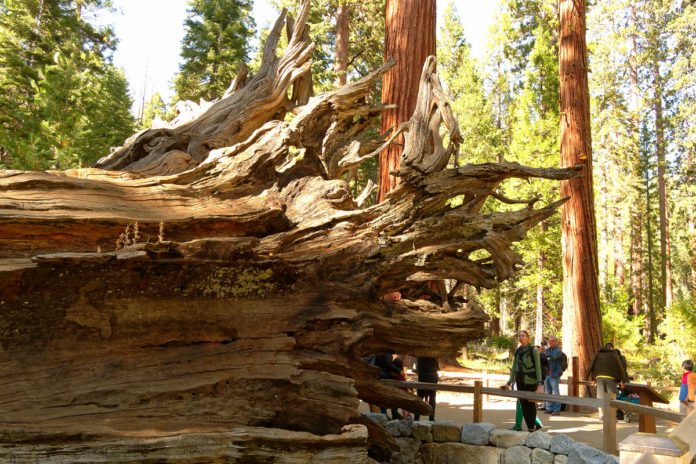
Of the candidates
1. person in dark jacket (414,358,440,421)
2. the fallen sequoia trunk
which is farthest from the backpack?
the fallen sequoia trunk

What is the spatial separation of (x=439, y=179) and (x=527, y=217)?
4.29 ft

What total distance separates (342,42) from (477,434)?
17.6 metres

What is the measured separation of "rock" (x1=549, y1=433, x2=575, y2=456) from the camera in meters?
6.34

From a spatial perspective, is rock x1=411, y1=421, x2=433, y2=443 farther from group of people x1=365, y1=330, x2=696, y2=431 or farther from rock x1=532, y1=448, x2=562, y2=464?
rock x1=532, y1=448, x2=562, y2=464

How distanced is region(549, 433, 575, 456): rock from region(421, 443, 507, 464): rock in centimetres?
70

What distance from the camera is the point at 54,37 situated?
2358cm

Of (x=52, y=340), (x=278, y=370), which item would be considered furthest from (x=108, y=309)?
(x=278, y=370)

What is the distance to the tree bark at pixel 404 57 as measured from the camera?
841cm

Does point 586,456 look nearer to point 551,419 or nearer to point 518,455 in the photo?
point 518,455

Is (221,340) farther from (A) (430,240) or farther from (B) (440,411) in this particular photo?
(B) (440,411)

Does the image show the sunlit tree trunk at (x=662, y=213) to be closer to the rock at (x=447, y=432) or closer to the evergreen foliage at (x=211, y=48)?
the evergreen foliage at (x=211, y=48)

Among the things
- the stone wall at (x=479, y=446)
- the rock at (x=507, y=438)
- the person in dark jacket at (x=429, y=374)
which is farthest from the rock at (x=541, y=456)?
the person in dark jacket at (x=429, y=374)

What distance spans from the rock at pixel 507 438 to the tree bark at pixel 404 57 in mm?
3990

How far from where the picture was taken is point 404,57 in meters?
8.55
